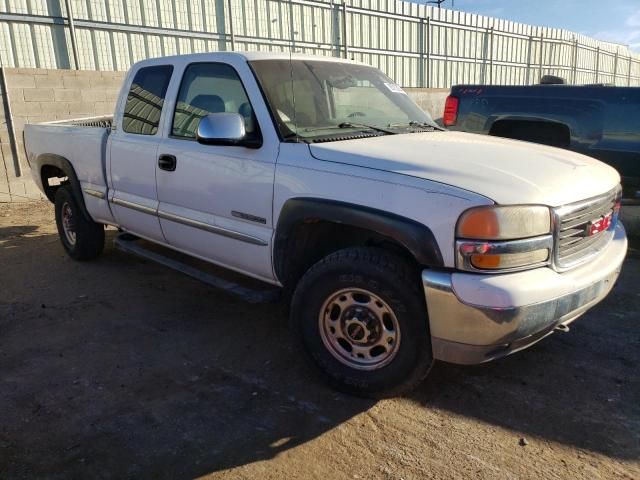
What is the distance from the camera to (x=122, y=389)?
3.27 metres

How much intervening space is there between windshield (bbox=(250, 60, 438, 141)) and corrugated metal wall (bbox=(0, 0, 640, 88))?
689 centimetres

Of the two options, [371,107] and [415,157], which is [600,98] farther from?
[415,157]

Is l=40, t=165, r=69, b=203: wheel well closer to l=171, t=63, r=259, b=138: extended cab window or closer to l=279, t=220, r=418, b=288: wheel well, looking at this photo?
l=171, t=63, r=259, b=138: extended cab window

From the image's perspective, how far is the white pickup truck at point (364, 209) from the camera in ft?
8.54

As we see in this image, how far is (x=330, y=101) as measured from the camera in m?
3.81

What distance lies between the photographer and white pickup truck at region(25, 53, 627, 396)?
102 inches

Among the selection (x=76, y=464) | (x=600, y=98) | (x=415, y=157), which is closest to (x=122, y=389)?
(x=76, y=464)

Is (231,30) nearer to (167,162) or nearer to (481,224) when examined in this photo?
(167,162)

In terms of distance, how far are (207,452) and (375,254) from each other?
1313 millimetres

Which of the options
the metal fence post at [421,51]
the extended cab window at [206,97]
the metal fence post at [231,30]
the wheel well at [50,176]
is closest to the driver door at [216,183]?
the extended cab window at [206,97]

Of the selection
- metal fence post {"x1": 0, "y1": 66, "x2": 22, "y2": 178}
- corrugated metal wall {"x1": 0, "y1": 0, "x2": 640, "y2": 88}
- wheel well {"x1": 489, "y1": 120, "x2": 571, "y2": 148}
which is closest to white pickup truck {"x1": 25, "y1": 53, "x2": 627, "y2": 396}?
wheel well {"x1": 489, "y1": 120, "x2": 571, "y2": 148}

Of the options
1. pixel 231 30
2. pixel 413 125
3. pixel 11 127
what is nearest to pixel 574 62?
pixel 231 30

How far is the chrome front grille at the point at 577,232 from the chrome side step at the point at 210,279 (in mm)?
1756

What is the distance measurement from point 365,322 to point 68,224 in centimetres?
417
